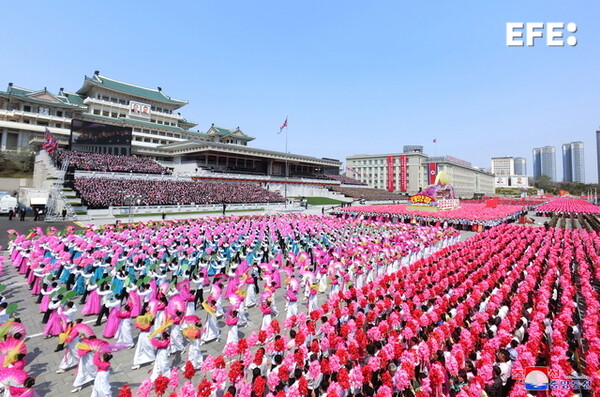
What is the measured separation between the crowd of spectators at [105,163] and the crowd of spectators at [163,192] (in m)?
3.58

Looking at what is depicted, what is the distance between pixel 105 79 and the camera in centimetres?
5703

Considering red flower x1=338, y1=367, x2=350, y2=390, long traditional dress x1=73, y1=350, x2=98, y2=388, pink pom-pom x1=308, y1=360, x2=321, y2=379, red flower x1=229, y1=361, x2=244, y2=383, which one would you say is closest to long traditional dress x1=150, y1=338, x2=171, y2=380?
long traditional dress x1=73, y1=350, x2=98, y2=388

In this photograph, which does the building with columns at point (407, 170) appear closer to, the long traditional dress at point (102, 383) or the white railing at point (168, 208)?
the white railing at point (168, 208)

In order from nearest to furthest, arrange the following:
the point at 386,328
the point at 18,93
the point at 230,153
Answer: the point at 386,328 → the point at 18,93 → the point at 230,153

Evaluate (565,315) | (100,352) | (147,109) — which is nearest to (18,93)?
(147,109)

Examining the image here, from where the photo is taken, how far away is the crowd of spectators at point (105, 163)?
36.9 metres

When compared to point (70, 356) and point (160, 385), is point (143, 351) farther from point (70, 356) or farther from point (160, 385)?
point (160, 385)

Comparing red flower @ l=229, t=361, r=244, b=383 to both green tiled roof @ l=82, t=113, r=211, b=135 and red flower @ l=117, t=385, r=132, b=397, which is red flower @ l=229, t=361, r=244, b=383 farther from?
green tiled roof @ l=82, t=113, r=211, b=135

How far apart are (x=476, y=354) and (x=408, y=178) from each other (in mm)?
98450

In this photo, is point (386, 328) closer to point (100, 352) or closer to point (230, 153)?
point (100, 352)

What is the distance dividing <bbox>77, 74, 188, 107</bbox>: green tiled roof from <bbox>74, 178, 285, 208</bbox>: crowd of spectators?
27.5 metres

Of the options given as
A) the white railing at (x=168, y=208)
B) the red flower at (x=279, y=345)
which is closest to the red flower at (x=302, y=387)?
the red flower at (x=279, y=345)

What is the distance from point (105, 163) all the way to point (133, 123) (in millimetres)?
17282

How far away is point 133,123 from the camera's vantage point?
54.4 m
